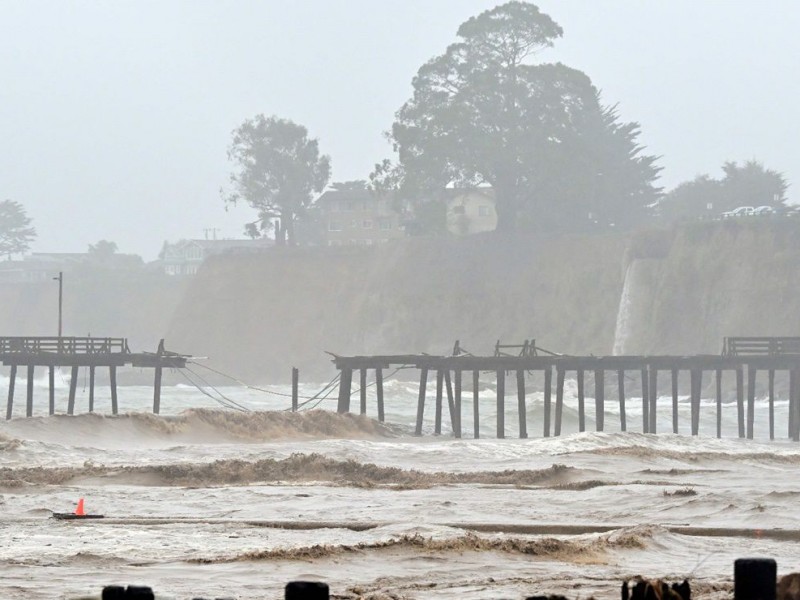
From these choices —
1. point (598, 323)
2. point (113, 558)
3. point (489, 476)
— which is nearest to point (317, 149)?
point (598, 323)

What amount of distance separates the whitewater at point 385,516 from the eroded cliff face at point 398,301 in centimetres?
6013

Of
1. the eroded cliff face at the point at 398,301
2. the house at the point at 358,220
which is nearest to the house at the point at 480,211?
the eroded cliff face at the point at 398,301

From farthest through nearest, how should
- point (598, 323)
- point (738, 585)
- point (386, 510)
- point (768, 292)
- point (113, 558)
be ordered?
point (598, 323) → point (768, 292) → point (386, 510) → point (113, 558) → point (738, 585)

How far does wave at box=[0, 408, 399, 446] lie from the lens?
33719mm

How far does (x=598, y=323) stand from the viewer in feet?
302

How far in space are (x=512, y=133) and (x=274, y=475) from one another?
239 feet

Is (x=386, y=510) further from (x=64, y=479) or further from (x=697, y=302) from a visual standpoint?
(x=697, y=302)

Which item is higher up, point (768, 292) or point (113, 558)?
point (768, 292)

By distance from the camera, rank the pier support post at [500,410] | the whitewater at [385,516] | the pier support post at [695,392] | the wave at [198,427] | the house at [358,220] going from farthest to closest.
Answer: the house at [358,220] < the pier support post at [695,392] < the pier support post at [500,410] < the wave at [198,427] < the whitewater at [385,516]

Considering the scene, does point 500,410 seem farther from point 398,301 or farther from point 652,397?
point 398,301

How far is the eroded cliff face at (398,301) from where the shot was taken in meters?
94.3

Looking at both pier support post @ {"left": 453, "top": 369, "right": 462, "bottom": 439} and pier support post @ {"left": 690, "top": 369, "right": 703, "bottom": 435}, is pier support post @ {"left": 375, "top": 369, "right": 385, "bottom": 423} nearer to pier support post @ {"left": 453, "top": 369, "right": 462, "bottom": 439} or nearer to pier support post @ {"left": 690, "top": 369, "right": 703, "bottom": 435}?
pier support post @ {"left": 453, "top": 369, "right": 462, "bottom": 439}

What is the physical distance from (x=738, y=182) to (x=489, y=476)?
9508 centimetres

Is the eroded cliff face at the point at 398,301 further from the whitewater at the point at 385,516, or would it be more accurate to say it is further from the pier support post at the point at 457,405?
the whitewater at the point at 385,516
